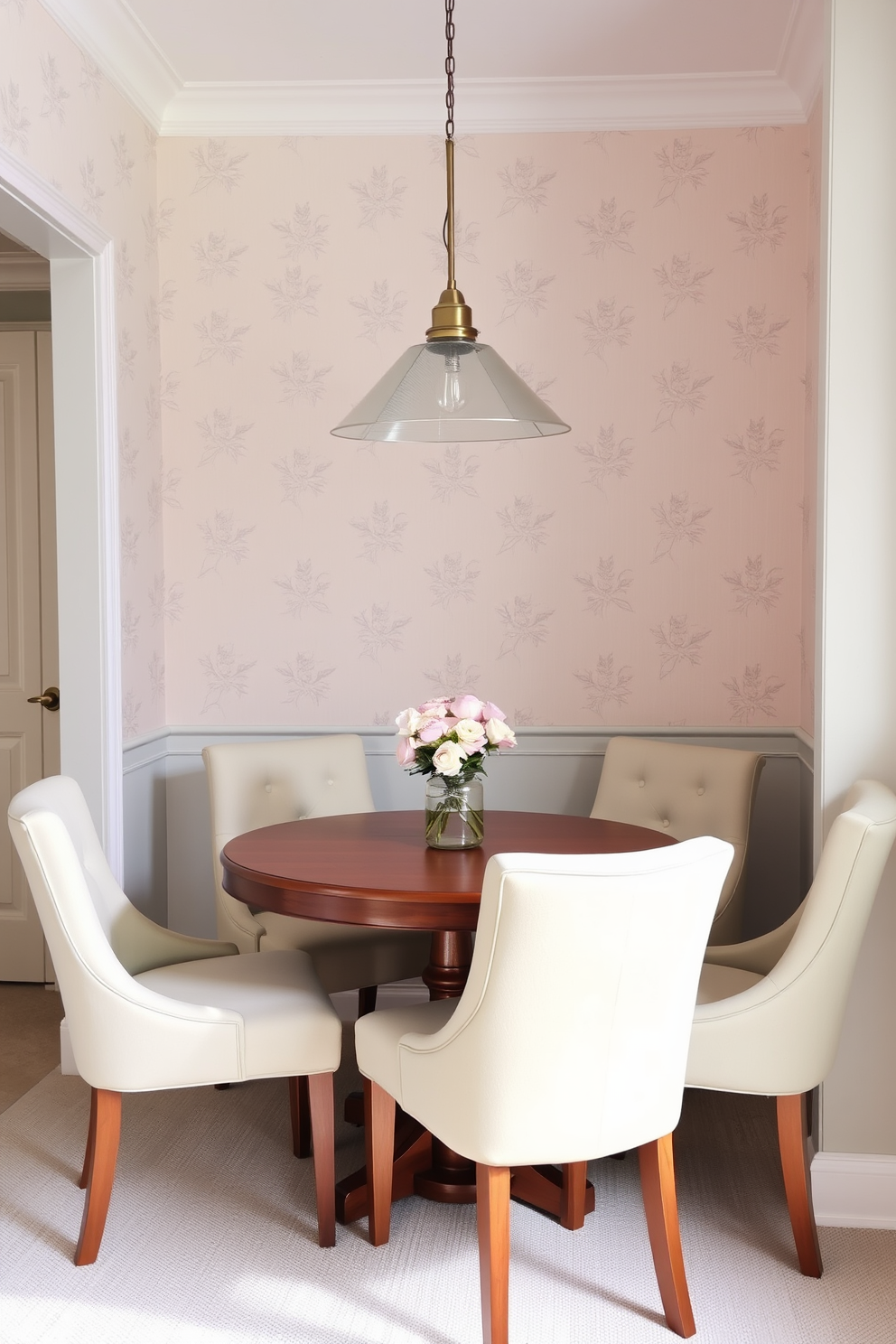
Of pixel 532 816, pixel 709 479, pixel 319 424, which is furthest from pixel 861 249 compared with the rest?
pixel 319 424

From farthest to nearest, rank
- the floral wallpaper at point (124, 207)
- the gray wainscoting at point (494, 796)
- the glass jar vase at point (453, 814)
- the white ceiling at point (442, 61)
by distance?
the gray wainscoting at point (494, 796), the white ceiling at point (442, 61), the floral wallpaper at point (124, 207), the glass jar vase at point (453, 814)

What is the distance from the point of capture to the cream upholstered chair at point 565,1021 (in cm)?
170

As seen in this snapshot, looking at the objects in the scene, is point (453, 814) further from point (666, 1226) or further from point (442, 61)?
point (442, 61)

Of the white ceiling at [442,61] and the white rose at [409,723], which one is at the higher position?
the white ceiling at [442,61]

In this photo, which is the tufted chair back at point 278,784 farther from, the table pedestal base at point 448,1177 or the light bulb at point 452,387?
the light bulb at point 452,387

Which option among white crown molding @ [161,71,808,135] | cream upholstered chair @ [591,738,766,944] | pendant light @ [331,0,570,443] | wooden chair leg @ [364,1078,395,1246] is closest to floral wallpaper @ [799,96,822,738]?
white crown molding @ [161,71,808,135]

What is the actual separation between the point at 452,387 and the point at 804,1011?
134 cm

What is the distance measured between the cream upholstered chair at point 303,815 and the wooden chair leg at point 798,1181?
1098 mm

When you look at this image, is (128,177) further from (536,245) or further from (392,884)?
(392,884)

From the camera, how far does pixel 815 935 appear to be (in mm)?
2082

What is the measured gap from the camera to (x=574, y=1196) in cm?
235

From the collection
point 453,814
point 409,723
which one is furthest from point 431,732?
point 453,814

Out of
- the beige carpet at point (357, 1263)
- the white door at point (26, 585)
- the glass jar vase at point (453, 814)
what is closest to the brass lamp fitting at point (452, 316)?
the glass jar vase at point (453, 814)

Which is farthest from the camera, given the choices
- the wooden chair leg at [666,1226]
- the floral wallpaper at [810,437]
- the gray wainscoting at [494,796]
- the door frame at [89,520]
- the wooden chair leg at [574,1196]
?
the gray wainscoting at [494,796]
